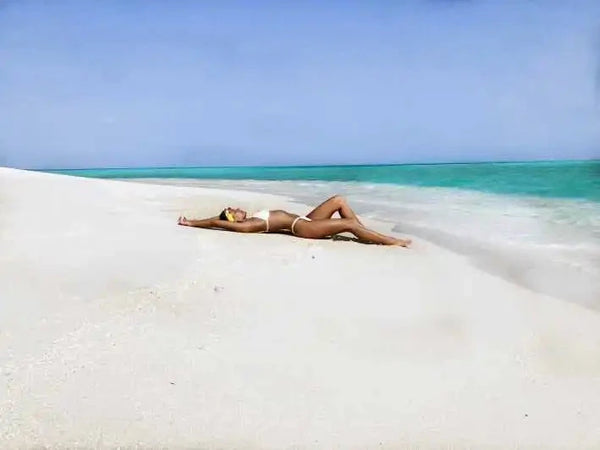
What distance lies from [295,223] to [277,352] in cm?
295

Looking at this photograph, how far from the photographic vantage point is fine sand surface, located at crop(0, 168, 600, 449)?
7.18 ft

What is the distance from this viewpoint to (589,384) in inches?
101

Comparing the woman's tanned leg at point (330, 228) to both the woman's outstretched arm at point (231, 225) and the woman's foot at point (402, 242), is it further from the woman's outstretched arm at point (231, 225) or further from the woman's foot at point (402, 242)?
the woman's outstretched arm at point (231, 225)

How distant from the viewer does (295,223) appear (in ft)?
18.7

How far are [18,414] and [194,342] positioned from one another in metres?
0.82

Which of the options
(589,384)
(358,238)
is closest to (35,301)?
(589,384)

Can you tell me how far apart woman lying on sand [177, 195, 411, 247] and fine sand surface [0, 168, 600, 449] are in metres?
0.83

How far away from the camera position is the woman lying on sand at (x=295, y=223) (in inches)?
219

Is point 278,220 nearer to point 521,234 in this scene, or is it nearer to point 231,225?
point 231,225

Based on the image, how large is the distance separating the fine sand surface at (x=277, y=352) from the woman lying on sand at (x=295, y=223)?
0.83 m

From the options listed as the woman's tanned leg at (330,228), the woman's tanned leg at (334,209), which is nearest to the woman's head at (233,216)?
the woman's tanned leg at (330,228)

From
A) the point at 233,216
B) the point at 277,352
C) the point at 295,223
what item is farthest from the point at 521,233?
the point at 277,352

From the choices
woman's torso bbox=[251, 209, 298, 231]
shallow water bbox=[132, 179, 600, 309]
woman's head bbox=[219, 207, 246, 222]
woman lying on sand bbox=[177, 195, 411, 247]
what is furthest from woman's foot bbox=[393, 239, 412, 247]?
woman's head bbox=[219, 207, 246, 222]

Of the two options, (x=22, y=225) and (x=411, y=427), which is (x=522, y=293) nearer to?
(x=411, y=427)
